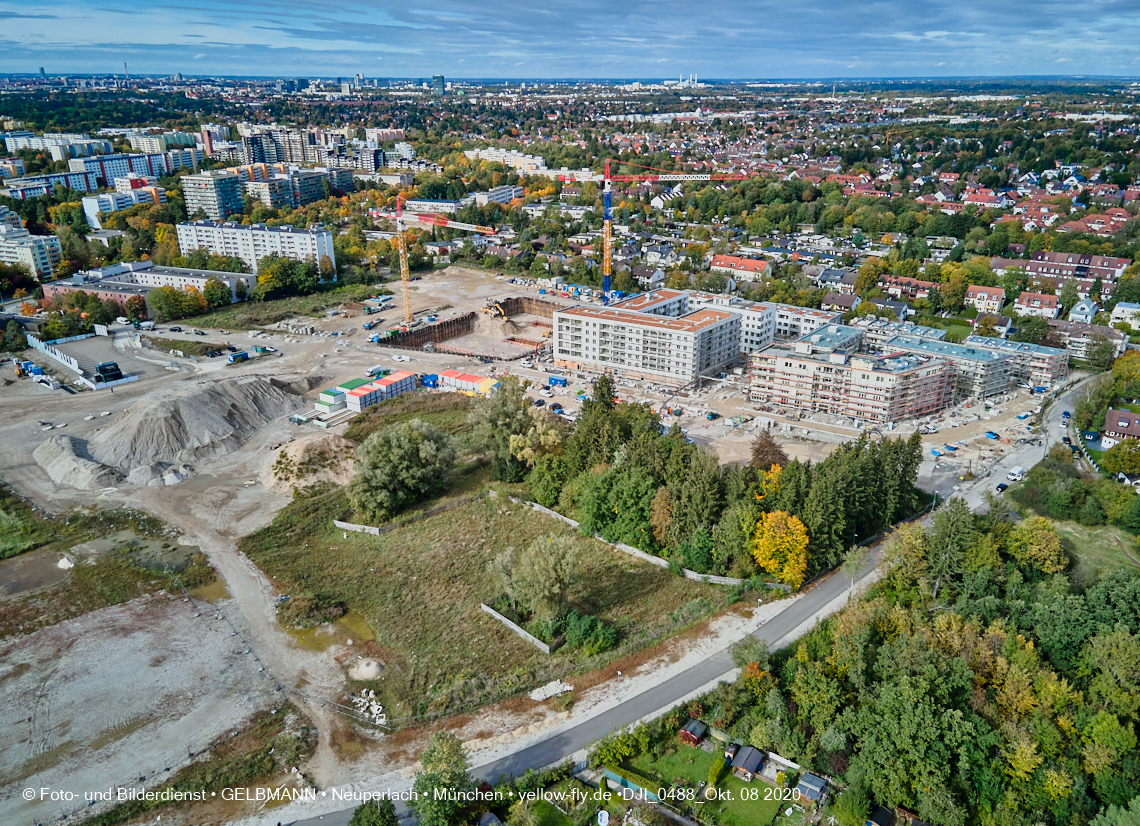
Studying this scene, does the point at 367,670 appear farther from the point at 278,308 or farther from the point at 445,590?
the point at 278,308

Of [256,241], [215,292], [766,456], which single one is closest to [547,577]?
[766,456]

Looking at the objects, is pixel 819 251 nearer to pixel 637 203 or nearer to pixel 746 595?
pixel 637 203

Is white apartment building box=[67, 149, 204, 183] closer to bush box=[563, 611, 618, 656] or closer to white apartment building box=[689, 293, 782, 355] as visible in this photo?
white apartment building box=[689, 293, 782, 355]

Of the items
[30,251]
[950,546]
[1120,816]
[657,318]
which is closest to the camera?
[1120,816]

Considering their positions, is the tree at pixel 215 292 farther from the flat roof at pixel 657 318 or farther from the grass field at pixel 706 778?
the grass field at pixel 706 778

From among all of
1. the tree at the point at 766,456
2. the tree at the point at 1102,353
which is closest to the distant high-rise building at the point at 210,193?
the tree at the point at 766,456

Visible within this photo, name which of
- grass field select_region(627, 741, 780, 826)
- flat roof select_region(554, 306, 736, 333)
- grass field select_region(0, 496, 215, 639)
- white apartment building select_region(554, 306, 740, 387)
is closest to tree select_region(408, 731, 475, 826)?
grass field select_region(627, 741, 780, 826)

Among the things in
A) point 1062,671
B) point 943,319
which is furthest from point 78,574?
point 943,319
